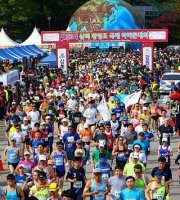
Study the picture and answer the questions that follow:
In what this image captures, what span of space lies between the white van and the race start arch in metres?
6.30

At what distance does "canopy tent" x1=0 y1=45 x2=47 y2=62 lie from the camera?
42281 millimetres

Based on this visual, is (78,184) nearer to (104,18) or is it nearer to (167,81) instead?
(167,81)

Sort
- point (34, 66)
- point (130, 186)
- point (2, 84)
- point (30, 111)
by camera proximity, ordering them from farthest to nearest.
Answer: point (34, 66), point (2, 84), point (30, 111), point (130, 186)

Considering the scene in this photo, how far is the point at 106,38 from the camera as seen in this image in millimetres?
46375

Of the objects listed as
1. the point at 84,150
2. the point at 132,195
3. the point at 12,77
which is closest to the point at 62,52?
the point at 12,77

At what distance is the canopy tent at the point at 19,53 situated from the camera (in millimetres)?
42281

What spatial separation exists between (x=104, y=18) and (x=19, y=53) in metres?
37.8

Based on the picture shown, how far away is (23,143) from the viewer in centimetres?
1884

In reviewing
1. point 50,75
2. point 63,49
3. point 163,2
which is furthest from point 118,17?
point 50,75

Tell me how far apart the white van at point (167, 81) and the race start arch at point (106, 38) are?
20.7 feet

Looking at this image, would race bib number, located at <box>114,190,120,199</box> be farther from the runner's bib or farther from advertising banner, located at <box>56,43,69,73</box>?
advertising banner, located at <box>56,43,69,73</box>

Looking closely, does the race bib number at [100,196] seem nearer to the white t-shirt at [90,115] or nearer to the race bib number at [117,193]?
the race bib number at [117,193]

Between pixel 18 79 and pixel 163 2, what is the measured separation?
240ft

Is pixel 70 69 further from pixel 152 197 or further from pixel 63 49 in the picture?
pixel 152 197
